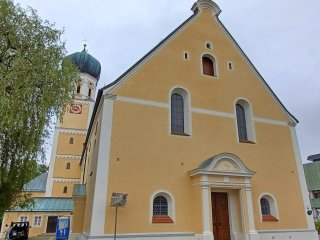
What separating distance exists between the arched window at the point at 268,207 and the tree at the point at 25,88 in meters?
10.8

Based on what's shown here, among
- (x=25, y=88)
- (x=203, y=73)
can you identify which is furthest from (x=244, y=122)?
(x=25, y=88)

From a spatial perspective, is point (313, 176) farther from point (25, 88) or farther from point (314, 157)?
point (25, 88)

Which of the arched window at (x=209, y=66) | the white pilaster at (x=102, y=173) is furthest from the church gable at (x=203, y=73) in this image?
the white pilaster at (x=102, y=173)

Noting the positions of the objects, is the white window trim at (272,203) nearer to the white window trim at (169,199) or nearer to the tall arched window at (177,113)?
the white window trim at (169,199)

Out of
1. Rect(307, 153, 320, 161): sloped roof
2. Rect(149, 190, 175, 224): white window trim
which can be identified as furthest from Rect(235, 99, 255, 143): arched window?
Rect(307, 153, 320, 161): sloped roof

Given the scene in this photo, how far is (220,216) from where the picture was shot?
43.3 ft

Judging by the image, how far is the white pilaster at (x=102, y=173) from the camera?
10788 mm

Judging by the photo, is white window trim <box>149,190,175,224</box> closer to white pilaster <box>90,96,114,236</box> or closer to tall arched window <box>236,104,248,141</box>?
→ white pilaster <box>90,96,114,236</box>

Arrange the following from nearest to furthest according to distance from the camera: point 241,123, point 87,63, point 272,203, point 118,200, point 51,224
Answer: point 118,200, point 272,203, point 241,123, point 51,224, point 87,63

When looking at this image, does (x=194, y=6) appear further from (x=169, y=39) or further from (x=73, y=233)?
(x=73, y=233)

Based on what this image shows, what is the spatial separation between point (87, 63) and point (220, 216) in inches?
1301

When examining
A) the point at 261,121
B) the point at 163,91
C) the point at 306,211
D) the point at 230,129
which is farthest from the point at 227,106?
the point at 306,211

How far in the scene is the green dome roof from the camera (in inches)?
1575

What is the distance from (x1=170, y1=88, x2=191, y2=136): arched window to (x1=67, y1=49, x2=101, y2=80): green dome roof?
28460mm
